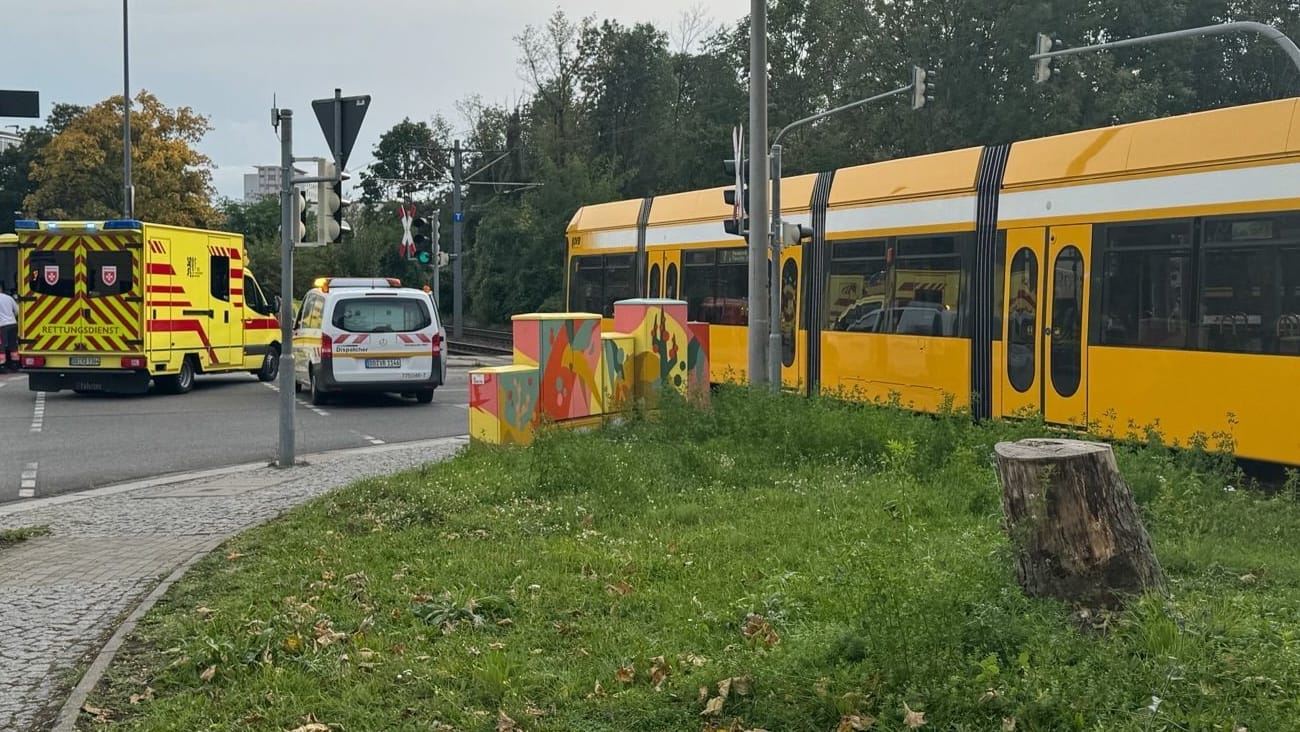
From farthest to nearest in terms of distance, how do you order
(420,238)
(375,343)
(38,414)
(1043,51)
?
(420,238) < (1043,51) < (375,343) < (38,414)

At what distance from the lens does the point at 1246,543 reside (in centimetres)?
760

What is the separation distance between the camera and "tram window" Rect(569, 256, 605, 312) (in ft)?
78.0

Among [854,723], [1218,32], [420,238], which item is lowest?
[854,723]

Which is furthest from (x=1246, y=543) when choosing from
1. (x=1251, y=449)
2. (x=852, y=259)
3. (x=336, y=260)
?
(x=336, y=260)

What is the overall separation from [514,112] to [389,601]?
60665 millimetres

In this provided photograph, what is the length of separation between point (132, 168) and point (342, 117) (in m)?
51.3

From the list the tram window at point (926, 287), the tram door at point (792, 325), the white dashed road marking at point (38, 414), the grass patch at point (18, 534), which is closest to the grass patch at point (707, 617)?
the grass patch at point (18, 534)

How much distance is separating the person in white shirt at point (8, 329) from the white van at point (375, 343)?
11063mm

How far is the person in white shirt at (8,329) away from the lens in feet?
90.4

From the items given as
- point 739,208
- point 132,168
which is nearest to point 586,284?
point 739,208

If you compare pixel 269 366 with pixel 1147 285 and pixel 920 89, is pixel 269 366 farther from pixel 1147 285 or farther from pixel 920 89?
pixel 1147 285

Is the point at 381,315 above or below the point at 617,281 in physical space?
below

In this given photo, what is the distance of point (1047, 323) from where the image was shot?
43.7 feet

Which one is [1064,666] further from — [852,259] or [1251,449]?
[852,259]
